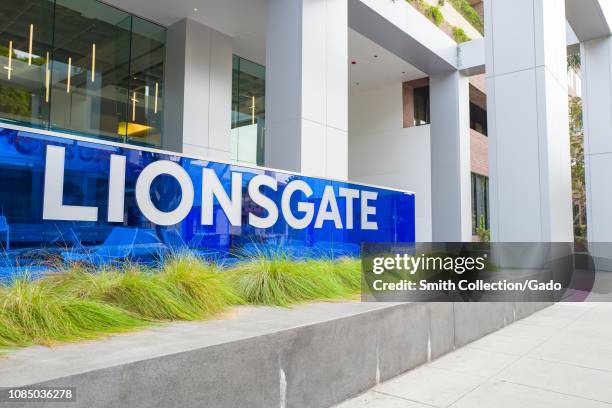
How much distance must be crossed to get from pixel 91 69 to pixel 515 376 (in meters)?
10.6

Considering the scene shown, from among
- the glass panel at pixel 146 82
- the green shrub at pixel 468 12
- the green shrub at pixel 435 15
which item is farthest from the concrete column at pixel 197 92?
the green shrub at pixel 468 12

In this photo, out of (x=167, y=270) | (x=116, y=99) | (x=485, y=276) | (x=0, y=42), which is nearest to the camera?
(x=167, y=270)

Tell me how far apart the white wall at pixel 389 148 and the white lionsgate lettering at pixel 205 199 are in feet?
31.3

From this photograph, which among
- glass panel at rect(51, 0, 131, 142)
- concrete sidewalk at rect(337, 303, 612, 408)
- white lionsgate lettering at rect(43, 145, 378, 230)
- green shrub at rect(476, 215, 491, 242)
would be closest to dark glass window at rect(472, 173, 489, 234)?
green shrub at rect(476, 215, 491, 242)

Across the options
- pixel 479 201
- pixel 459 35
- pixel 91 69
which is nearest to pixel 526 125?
pixel 91 69

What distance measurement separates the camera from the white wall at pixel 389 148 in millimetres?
17469

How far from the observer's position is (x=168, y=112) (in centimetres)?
1181

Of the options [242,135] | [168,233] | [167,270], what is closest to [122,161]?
[168,233]

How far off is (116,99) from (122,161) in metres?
6.93

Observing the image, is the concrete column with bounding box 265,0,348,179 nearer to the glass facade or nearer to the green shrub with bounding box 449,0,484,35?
the glass facade

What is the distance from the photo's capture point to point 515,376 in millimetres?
3910

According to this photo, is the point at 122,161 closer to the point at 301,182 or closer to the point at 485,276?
the point at 301,182

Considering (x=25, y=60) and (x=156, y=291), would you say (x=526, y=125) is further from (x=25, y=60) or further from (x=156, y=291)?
(x=25, y=60)

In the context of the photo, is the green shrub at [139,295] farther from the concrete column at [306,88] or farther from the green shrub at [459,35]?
the green shrub at [459,35]
